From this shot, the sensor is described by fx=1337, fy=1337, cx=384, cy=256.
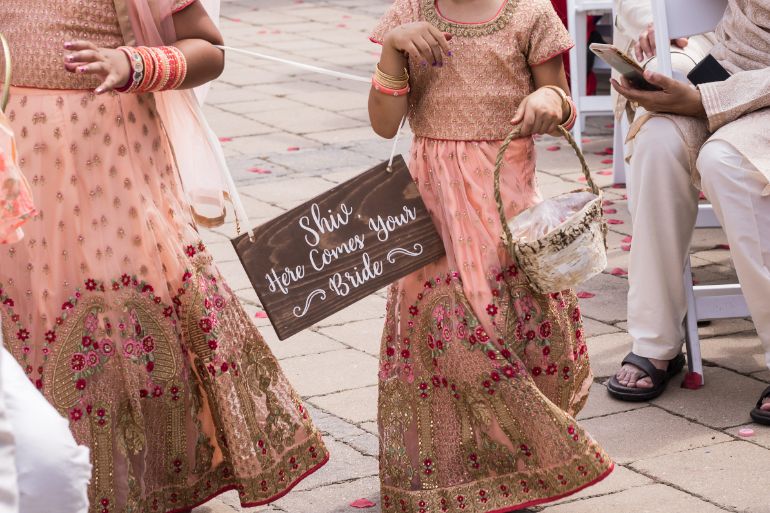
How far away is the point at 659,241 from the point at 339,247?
1436 millimetres

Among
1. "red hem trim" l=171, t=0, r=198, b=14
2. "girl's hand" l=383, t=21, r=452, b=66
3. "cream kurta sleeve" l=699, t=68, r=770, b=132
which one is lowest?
"cream kurta sleeve" l=699, t=68, r=770, b=132

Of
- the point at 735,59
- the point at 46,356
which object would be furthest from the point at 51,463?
the point at 735,59

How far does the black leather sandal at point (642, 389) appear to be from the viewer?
4035mm

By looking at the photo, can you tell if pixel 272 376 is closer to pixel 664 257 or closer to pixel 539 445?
pixel 539 445

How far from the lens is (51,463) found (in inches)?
74.3

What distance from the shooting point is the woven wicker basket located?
113 inches

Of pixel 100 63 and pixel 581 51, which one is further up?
pixel 100 63

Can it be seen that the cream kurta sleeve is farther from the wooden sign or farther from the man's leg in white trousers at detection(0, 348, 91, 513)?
the man's leg in white trousers at detection(0, 348, 91, 513)

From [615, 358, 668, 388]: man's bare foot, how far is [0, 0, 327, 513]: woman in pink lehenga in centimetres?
138

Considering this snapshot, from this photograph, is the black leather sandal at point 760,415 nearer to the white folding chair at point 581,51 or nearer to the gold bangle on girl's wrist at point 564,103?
the gold bangle on girl's wrist at point 564,103

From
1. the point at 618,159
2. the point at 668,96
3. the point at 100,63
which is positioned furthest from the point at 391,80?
the point at 618,159

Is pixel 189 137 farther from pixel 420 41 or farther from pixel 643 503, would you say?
pixel 643 503

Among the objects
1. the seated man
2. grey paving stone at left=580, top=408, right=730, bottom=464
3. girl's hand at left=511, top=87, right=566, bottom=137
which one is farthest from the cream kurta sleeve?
girl's hand at left=511, top=87, right=566, bottom=137

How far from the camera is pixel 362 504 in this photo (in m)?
3.36
